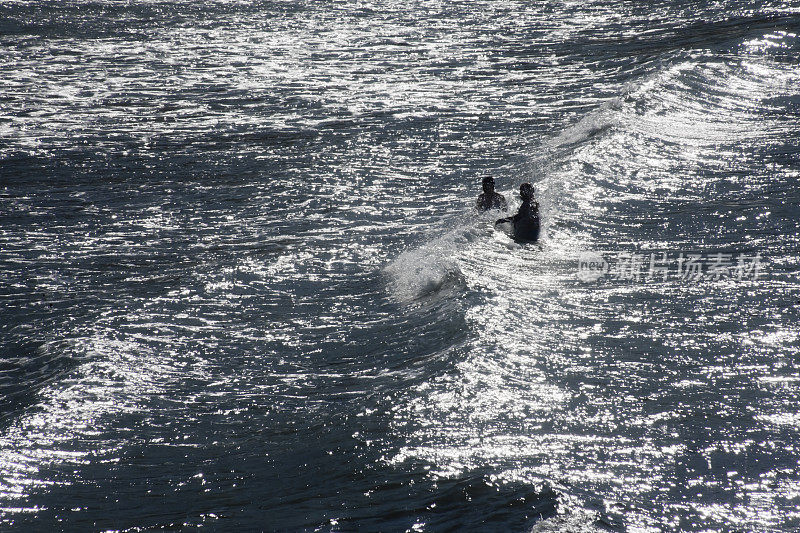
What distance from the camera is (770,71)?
66.2 feet

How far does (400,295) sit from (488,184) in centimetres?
308

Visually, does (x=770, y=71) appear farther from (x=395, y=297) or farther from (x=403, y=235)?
(x=395, y=297)

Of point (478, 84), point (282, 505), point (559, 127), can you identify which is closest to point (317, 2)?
point (478, 84)

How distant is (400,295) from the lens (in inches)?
436

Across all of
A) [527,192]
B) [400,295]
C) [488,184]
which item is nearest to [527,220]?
[527,192]

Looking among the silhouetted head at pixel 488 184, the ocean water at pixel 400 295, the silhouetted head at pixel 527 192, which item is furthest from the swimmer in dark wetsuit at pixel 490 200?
the silhouetted head at pixel 527 192

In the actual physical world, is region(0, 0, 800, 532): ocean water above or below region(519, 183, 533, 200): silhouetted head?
below

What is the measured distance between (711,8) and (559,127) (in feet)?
39.4

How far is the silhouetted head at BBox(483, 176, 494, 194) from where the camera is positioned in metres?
13.3

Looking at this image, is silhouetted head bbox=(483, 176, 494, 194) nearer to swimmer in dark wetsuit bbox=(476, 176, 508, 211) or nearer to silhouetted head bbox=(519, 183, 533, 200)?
swimmer in dark wetsuit bbox=(476, 176, 508, 211)

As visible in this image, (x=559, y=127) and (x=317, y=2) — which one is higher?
(x=317, y=2)

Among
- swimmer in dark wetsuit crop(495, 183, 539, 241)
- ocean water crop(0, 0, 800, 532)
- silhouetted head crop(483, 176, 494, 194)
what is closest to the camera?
ocean water crop(0, 0, 800, 532)

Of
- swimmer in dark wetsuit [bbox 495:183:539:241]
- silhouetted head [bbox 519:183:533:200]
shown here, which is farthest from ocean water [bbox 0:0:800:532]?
silhouetted head [bbox 519:183:533:200]

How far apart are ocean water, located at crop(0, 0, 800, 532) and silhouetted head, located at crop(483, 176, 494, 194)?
41 cm
